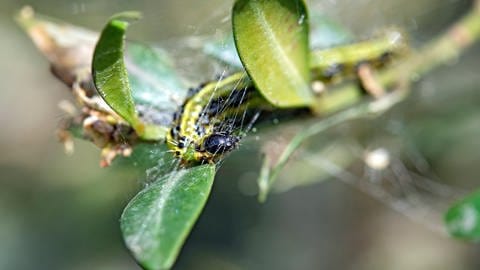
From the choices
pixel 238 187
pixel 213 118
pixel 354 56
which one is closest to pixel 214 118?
pixel 213 118

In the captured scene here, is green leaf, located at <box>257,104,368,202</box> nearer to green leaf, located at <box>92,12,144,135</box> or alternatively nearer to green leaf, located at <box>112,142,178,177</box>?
green leaf, located at <box>112,142,178,177</box>

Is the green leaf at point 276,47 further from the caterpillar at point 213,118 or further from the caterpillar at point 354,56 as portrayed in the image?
the caterpillar at point 354,56

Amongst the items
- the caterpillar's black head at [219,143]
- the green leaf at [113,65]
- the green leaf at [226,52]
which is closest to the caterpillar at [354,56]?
the green leaf at [226,52]

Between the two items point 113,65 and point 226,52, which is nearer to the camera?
point 113,65

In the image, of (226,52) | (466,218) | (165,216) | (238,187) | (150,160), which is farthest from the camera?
(238,187)

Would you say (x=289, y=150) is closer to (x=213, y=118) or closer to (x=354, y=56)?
(x=213, y=118)

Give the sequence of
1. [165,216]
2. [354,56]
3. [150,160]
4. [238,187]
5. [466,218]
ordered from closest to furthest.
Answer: [165,216] < [150,160] < [466,218] < [354,56] < [238,187]

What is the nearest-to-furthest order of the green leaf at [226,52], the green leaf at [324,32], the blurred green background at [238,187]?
the green leaf at [226,52], the green leaf at [324,32], the blurred green background at [238,187]

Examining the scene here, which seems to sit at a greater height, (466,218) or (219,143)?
(219,143)
